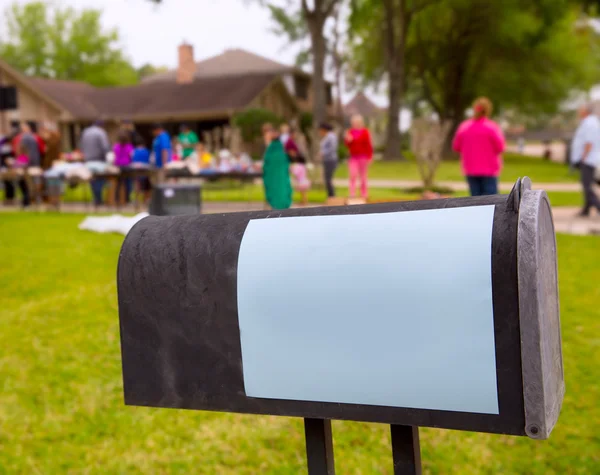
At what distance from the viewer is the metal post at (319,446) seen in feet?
5.01

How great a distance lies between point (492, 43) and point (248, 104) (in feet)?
53.2

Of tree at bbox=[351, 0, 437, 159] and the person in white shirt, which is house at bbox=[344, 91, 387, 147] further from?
the person in white shirt

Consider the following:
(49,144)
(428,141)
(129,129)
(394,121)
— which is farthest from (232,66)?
(129,129)

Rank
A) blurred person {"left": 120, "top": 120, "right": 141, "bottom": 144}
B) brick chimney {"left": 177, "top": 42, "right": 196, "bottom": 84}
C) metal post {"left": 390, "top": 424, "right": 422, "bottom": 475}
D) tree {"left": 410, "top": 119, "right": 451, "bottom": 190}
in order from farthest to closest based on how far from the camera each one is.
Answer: brick chimney {"left": 177, "top": 42, "right": 196, "bottom": 84} → tree {"left": 410, "top": 119, "right": 451, "bottom": 190} → blurred person {"left": 120, "top": 120, "right": 141, "bottom": 144} → metal post {"left": 390, "top": 424, "right": 422, "bottom": 475}

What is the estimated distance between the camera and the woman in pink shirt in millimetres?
9133

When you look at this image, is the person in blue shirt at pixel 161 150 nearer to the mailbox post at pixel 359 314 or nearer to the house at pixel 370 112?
the mailbox post at pixel 359 314

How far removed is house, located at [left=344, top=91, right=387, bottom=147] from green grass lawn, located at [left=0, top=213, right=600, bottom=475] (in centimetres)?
7366

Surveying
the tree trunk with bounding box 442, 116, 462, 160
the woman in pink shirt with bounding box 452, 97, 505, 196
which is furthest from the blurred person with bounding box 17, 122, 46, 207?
the tree trunk with bounding box 442, 116, 462, 160

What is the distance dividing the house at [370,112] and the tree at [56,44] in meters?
26.2

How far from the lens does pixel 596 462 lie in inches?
136

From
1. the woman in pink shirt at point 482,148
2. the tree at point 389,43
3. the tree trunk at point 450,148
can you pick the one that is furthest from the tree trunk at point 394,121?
the woman in pink shirt at point 482,148

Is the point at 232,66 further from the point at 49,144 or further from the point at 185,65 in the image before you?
the point at 49,144

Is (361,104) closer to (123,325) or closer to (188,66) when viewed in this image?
(188,66)

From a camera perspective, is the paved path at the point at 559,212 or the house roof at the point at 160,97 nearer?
the paved path at the point at 559,212
